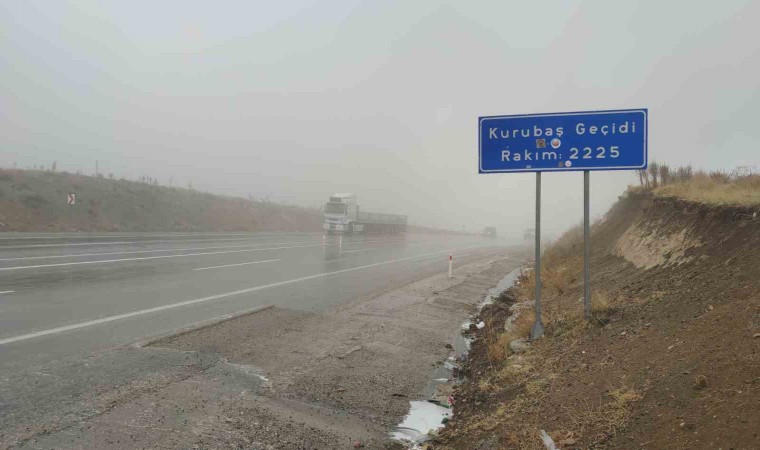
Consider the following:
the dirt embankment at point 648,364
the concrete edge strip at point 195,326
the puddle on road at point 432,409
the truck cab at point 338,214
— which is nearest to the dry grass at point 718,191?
the dirt embankment at point 648,364

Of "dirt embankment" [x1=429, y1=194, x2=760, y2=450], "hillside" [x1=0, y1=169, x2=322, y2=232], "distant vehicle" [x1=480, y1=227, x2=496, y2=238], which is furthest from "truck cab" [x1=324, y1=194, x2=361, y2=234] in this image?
"distant vehicle" [x1=480, y1=227, x2=496, y2=238]

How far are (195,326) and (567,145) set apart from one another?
255 inches

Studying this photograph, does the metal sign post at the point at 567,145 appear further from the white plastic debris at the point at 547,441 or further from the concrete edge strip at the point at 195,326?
the concrete edge strip at the point at 195,326

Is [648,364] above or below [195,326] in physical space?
above

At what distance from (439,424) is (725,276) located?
3789 millimetres

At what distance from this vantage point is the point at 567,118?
6.78m

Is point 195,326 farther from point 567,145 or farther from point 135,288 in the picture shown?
point 567,145

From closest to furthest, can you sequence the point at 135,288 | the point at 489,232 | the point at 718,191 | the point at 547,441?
the point at 547,441 < the point at 718,191 < the point at 135,288 < the point at 489,232

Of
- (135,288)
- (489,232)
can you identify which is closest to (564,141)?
(135,288)

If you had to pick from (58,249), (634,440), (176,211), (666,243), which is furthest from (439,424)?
(176,211)

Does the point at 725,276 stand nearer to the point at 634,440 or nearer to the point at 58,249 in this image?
the point at 634,440

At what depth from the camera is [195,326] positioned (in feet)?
26.2

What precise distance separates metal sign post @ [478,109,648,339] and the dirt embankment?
3.04 ft

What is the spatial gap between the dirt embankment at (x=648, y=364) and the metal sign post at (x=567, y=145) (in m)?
0.93
